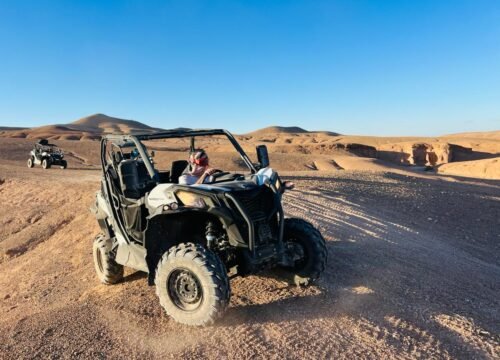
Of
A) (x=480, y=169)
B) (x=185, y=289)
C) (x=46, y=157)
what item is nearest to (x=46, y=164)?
(x=46, y=157)

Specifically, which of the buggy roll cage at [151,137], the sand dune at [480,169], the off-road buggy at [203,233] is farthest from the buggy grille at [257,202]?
the sand dune at [480,169]

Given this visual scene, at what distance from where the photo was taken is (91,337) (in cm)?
459

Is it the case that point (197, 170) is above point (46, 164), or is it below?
above

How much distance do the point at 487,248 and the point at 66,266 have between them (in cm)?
899

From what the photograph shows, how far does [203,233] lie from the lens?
528cm

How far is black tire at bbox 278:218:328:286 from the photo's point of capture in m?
5.33

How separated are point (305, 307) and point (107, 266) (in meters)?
2.84

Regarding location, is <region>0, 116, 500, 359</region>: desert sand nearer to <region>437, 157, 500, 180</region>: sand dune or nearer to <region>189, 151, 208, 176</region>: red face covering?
<region>189, 151, 208, 176</region>: red face covering

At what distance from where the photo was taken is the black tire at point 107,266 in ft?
20.6

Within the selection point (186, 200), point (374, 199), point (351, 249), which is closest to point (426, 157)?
point (374, 199)

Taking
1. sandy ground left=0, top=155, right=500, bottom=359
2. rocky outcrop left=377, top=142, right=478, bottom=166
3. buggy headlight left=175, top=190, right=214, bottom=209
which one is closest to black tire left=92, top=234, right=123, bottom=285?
sandy ground left=0, top=155, right=500, bottom=359

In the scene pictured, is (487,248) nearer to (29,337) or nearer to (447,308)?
(447,308)

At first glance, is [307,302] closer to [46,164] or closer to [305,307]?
[305,307]

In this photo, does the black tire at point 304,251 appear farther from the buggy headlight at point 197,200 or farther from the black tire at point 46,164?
the black tire at point 46,164
